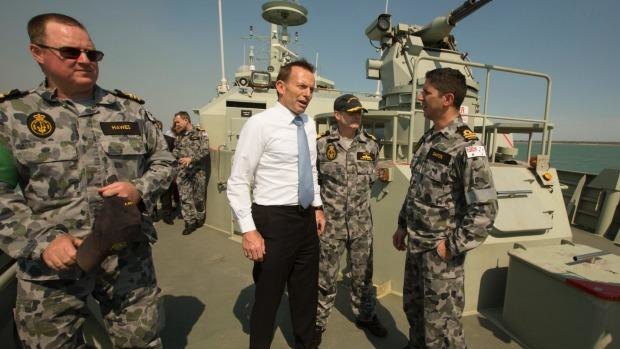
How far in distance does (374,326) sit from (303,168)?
1.59 metres

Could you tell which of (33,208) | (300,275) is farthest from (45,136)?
(300,275)

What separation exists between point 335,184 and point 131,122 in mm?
1582

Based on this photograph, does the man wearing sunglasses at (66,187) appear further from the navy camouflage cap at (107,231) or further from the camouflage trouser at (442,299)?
the camouflage trouser at (442,299)

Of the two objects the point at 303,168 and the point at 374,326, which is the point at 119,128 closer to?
the point at 303,168

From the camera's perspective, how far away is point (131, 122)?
1658 mm

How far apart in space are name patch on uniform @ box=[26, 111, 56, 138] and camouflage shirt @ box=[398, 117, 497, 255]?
196 cm

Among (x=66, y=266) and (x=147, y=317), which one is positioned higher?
(x=66, y=266)

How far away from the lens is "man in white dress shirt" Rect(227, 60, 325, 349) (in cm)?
190

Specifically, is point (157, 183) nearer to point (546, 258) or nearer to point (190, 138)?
point (546, 258)

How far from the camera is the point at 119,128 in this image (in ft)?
5.30

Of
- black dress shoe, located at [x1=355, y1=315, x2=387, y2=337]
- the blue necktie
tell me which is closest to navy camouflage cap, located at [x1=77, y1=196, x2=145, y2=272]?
the blue necktie

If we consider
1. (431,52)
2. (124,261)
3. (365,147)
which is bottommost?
(124,261)

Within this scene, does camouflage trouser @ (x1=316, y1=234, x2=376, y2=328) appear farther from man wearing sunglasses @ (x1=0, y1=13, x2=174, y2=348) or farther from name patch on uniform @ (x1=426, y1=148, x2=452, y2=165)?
man wearing sunglasses @ (x1=0, y1=13, x2=174, y2=348)

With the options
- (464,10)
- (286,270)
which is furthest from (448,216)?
(464,10)
